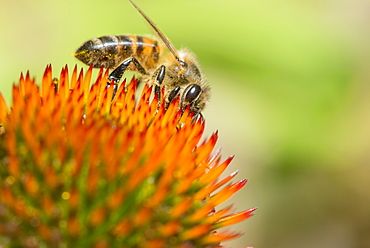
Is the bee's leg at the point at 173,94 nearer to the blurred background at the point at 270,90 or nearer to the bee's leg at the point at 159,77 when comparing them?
the bee's leg at the point at 159,77

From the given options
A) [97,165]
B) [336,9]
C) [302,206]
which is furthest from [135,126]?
[336,9]

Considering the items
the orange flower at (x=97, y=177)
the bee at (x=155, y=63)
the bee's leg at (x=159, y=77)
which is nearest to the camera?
the orange flower at (x=97, y=177)

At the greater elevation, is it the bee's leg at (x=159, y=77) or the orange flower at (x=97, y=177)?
the bee's leg at (x=159, y=77)

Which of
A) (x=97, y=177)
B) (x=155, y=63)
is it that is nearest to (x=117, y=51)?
(x=155, y=63)

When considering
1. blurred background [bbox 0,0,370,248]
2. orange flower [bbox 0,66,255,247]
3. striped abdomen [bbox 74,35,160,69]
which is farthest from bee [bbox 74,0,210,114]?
blurred background [bbox 0,0,370,248]

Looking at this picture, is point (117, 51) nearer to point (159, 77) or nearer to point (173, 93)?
point (159, 77)

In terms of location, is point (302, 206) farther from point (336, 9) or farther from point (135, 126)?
point (135, 126)

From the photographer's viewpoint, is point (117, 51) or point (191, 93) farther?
point (117, 51)

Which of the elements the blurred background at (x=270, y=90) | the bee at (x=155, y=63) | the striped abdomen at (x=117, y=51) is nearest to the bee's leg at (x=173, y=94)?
the bee at (x=155, y=63)
